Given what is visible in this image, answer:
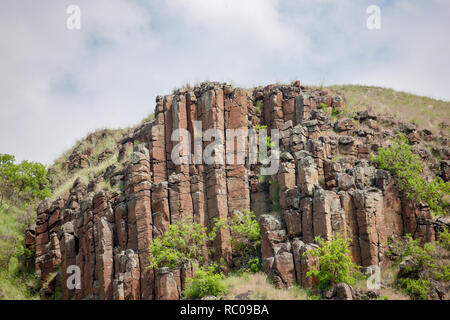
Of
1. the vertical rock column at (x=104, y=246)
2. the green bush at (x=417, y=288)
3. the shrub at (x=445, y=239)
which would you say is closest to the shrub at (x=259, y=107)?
the vertical rock column at (x=104, y=246)

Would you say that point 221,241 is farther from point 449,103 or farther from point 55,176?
point 449,103

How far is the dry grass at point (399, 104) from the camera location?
5431 cm

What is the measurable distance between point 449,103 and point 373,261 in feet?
104

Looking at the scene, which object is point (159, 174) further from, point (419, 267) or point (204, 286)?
point (419, 267)

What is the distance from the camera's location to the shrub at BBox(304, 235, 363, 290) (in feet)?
116

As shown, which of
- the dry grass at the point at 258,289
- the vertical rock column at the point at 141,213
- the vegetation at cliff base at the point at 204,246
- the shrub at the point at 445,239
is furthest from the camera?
the vertical rock column at the point at 141,213

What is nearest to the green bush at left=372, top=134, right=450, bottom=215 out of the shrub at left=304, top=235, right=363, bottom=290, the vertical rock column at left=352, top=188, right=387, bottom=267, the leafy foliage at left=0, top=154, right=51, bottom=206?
the vertical rock column at left=352, top=188, right=387, bottom=267

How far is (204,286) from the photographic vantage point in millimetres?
36562

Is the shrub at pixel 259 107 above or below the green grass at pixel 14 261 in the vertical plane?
above

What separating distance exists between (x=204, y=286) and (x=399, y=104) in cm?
3335

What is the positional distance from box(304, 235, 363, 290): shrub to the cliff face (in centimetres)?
73

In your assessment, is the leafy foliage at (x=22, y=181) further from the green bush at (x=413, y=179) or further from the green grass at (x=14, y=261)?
the green bush at (x=413, y=179)

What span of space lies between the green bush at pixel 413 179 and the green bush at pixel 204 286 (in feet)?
49.3

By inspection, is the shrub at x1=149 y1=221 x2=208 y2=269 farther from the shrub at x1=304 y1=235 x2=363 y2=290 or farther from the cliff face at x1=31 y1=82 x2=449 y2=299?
the shrub at x1=304 y1=235 x2=363 y2=290
